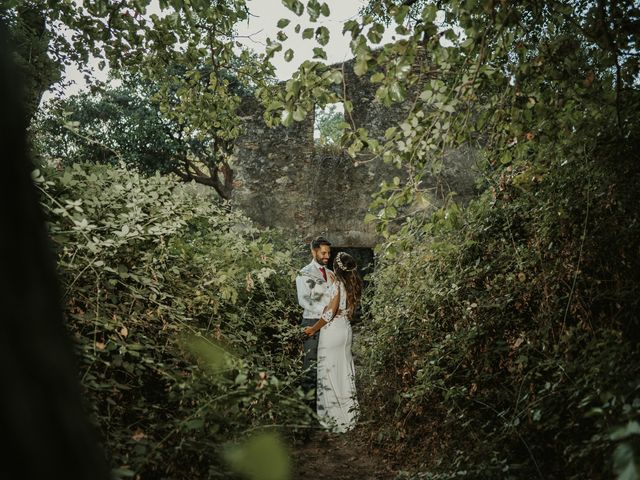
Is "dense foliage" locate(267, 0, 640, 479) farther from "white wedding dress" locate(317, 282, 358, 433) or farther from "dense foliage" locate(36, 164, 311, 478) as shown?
Result: "white wedding dress" locate(317, 282, 358, 433)

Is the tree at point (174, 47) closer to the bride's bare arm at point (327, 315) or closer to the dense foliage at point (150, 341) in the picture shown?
the dense foliage at point (150, 341)

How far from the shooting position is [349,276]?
542cm

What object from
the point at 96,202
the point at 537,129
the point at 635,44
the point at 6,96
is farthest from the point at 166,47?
the point at 6,96

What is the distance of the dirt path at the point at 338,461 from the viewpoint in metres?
3.78

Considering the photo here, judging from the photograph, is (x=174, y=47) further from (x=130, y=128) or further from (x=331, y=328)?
(x=130, y=128)

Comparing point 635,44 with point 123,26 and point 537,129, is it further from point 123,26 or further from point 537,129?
point 123,26

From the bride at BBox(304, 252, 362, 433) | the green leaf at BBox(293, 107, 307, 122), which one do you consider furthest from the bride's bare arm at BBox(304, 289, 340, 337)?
the green leaf at BBox(293, 107, 307, 122)

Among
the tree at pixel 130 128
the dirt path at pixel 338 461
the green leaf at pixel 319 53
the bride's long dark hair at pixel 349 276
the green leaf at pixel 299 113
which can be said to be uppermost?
the tree at pixel 130 128

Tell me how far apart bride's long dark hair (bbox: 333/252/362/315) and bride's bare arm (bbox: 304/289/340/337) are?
0.69 ft

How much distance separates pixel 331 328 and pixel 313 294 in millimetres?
468

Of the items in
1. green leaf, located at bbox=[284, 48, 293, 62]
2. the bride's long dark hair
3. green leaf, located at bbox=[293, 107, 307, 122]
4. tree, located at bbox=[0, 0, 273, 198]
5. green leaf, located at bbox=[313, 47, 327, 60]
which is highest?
tree, located at bbox=[0, 0, 273, 198]

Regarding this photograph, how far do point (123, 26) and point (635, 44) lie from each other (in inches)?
146

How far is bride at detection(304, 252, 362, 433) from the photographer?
532 cm

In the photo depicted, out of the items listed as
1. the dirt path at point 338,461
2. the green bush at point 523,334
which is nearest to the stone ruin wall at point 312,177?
the green bush at point 523,334
